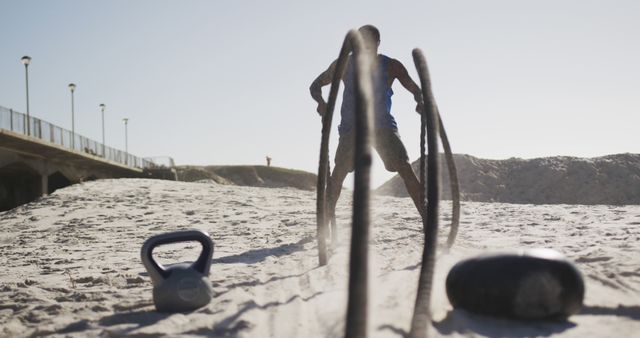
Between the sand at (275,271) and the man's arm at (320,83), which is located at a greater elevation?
the man's arm at (320,83)

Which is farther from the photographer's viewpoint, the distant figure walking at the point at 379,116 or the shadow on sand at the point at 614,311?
the distant figure walking at the point at 379,116

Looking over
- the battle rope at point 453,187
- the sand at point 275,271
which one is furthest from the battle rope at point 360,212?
the battle rope at point 453,187

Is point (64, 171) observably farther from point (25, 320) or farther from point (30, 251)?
point (25, 320)

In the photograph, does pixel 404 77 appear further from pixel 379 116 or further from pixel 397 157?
pixel 397 157

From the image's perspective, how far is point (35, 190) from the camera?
31469 millimetres

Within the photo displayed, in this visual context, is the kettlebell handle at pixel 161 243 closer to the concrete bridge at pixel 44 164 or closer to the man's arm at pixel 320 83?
the man's arm at pixel 320 83

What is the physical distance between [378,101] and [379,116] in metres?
0.13

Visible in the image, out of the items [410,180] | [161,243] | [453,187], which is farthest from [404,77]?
[161,243]

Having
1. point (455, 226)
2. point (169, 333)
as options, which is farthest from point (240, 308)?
point (455, 226)

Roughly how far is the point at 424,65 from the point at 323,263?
184 cm

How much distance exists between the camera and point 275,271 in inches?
167

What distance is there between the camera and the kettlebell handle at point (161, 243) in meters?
3.09

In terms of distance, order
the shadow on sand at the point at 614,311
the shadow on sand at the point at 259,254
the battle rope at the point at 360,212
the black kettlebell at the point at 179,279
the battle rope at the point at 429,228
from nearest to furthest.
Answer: the battle rope at the point at 360,212
the battle rope at the point at 429,228
the shadow on sand at the point at 614,311
the black kettlebell at the point at 179,279
the shadow on sand at the point at 259,254

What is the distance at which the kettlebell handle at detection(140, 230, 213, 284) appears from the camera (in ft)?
10.1
